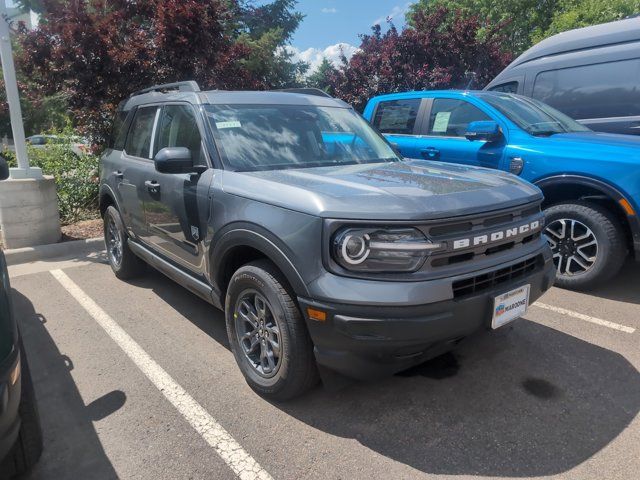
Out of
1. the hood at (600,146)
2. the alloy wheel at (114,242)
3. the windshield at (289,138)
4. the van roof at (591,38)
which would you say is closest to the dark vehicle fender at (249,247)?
the windshield at (289,138)

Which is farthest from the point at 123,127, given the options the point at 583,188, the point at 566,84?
the point at 566,84

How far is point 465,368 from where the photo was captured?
10.3ft

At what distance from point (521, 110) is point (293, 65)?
1875 centimetres

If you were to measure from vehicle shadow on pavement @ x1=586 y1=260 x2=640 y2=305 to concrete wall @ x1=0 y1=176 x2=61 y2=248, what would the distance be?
6.34m

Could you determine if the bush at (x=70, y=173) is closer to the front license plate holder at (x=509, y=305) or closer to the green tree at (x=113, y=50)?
the green tree at (x=113, y=50)

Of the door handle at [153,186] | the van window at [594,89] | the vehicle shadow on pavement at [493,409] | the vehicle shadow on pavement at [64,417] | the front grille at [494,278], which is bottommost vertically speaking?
the vehicle shadow on pavement at [64,417]

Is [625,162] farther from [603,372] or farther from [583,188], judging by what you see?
[603,372]

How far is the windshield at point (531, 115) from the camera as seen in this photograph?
4918 millimetres

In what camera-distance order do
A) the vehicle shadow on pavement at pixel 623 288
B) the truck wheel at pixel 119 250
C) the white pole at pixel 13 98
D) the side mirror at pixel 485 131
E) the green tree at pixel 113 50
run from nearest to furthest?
the vehicle shadow on pavement at pixel 623 288
the side mirror at pixel 485 131
the truck wheel at pixel 119 250
the white pole at pixel 13 98
the green tree at pixel 113 50

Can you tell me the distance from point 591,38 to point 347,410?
239 inches

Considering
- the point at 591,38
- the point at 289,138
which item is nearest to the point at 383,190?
the point at 289,138

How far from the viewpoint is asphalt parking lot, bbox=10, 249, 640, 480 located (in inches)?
92.4

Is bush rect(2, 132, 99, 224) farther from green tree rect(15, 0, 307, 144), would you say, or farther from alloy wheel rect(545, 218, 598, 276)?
alloy wheel rect(545, 218, 598, 276)

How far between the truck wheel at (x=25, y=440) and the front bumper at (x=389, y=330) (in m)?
1.31
